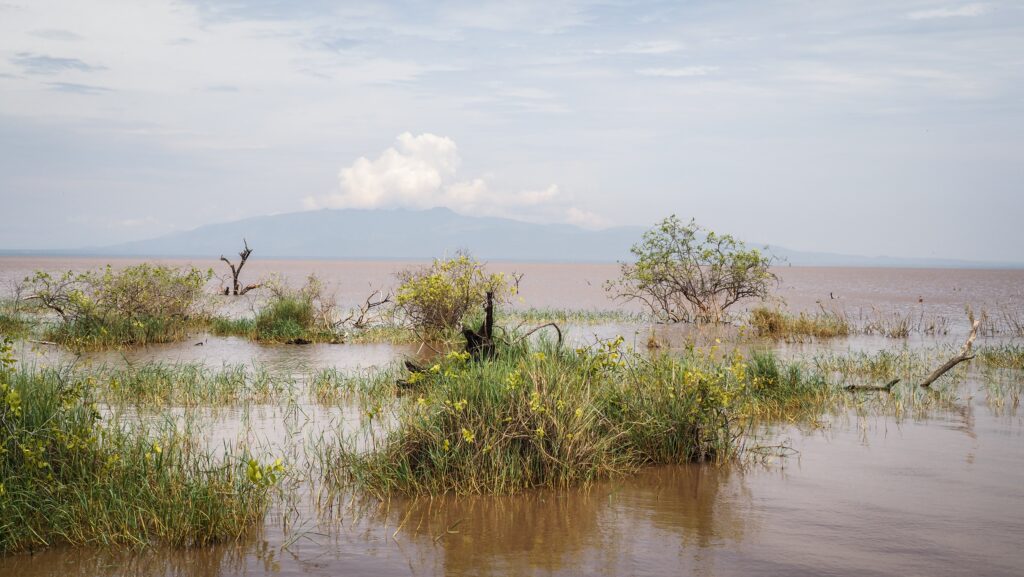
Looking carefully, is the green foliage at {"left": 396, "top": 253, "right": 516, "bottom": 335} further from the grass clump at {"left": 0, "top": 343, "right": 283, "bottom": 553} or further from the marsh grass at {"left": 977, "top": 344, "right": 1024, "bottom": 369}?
the grass clump at {"left": 0, "top": 343, "right": 283, "bottom": 553}

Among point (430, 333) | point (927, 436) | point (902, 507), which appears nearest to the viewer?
point (902, 507)

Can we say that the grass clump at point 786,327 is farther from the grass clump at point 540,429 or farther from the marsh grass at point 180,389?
the marsh grass at point 180,389

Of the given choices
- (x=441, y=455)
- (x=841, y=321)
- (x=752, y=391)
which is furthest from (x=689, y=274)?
(x=441, y=455)

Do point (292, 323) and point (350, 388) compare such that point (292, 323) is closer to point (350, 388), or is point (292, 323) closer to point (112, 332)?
point (112, 332)

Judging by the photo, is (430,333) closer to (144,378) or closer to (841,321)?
(144,378)

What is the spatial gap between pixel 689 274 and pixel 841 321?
5.04 metres

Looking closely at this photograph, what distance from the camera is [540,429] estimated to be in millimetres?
8203

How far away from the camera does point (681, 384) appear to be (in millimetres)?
9859

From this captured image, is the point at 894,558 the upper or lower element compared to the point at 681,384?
lower

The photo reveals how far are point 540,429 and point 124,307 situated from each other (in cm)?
1683

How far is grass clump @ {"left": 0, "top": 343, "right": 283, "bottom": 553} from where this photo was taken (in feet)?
21.9

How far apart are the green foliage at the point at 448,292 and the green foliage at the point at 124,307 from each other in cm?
622

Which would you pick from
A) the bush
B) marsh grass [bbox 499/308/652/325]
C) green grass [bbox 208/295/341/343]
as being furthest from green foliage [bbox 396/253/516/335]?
marsh grass [bbox 499/308/652/325]

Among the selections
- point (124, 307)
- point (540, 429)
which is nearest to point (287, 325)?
point (124, 307)
